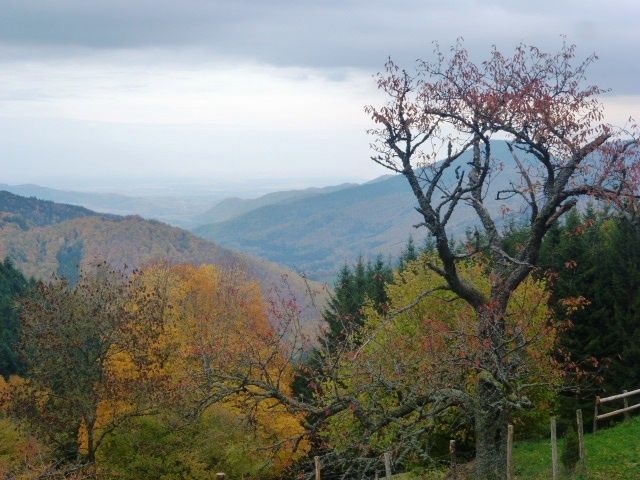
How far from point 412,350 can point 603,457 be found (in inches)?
289

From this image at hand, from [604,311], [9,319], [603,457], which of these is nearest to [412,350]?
[603,457]

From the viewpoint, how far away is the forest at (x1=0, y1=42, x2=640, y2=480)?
12.7m

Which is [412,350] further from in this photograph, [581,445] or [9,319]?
[9,319]

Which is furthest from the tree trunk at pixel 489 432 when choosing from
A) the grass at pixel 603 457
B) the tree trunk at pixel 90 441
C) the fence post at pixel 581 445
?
the tree trunk at pixel 90 441

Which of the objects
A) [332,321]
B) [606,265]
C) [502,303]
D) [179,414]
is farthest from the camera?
[332,321]

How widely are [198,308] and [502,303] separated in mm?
41666

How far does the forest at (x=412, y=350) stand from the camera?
12.7 m

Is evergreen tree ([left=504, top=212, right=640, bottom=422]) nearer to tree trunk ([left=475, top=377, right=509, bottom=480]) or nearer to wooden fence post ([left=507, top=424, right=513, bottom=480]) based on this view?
wooden fence post ([left=507, top=424, right=513, bottom=480])

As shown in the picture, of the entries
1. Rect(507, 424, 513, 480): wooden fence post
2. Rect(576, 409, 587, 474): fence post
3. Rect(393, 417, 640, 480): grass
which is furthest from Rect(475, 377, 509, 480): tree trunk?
Rect(576, 409, 587, 474): fence post

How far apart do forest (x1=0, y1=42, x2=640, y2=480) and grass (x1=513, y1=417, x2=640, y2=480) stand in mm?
1079

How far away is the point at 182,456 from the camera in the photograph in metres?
26.4

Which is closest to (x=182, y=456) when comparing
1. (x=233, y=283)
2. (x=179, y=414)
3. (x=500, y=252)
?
(x=179, y=414)

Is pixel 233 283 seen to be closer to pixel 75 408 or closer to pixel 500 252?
pixel 75 408

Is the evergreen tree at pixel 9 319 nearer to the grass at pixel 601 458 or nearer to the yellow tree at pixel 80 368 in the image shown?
the yellow tree at pixel 80 368
